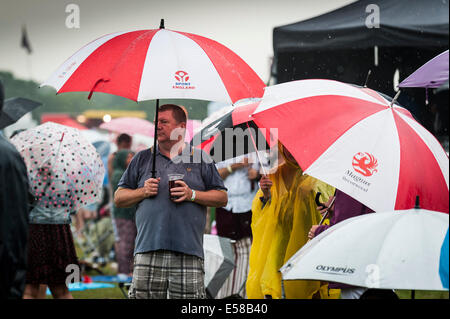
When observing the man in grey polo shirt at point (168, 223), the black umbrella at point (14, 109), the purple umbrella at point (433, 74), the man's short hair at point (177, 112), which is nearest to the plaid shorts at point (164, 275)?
the man in grey polo shirt at point (168, 223)

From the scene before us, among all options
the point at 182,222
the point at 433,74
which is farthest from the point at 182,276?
the point at 433,74

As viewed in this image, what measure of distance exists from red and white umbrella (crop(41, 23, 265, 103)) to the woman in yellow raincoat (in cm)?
98

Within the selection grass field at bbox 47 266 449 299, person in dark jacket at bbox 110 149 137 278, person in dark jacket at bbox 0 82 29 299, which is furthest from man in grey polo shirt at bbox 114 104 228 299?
person in dark jacket at bbox 110 149 137 278

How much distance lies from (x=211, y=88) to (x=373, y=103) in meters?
1.06

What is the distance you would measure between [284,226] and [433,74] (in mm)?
1675

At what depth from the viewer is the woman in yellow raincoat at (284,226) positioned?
17.7 feet

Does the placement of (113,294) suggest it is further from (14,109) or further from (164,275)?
(164,275)

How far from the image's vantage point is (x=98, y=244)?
11945 millimetres

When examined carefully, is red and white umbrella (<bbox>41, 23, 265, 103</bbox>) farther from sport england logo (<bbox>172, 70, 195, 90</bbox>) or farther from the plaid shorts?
the plaid shorts

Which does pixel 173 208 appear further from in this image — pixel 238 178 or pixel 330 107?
pixel 238 178

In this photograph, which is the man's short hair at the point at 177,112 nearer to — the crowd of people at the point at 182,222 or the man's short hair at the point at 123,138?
the crowd of people at the point at 182,222

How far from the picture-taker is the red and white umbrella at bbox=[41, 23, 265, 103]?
14.6ft

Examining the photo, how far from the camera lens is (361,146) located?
430 cm

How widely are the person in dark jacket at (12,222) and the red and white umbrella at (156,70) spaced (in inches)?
47.3
